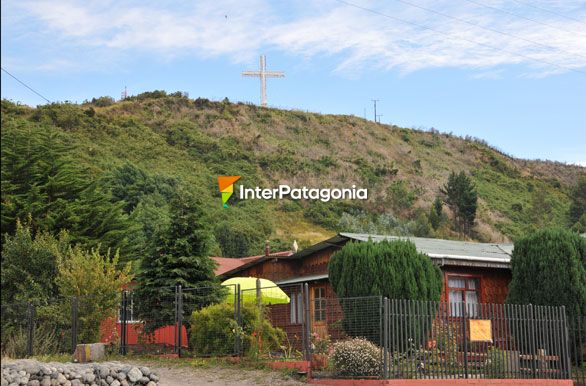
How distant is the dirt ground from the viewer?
16953mm

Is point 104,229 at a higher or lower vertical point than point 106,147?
lower

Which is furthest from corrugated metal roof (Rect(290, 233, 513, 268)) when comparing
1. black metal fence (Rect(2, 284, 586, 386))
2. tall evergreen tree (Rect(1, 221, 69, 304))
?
tall evergreen tree (Rect(1, 221, 69, 304))

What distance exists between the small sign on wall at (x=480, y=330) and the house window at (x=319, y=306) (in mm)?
3835

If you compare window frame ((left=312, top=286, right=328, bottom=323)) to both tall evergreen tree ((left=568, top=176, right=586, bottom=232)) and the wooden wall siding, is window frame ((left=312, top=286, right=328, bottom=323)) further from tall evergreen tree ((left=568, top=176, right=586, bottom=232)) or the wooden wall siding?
tall evergreen tree ((left=568, top=176, right=586, bottom=232))

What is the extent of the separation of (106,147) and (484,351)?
193ft

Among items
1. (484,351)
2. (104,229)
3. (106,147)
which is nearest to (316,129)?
(106,147)

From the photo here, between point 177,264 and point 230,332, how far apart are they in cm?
548

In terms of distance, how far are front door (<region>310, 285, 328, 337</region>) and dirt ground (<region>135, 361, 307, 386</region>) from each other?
5.47ft

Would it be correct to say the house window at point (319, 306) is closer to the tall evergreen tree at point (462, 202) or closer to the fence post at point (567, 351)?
the fence post at point (567, 351)

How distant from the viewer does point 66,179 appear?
32906mm

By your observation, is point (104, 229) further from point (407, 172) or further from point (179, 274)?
point (407, 172)

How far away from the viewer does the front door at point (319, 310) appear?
18.9 metres

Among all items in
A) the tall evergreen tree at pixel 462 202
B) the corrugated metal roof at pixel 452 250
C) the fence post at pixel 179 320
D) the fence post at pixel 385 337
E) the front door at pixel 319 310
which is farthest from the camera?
the tall evergreen tree at pixel 462 202

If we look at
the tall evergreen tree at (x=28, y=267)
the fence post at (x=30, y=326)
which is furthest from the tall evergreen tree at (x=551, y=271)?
the tall evergreen tree at (x=28, y=267)
